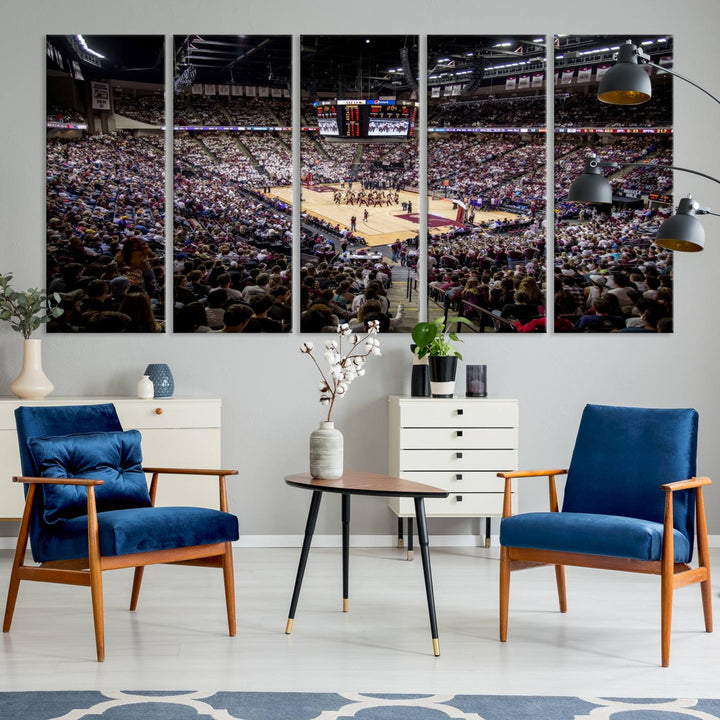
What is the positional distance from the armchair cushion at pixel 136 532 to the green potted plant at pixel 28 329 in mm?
1838

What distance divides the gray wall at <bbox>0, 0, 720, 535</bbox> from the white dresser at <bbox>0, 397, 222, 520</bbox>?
402mm

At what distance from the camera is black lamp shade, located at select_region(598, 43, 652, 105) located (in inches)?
142

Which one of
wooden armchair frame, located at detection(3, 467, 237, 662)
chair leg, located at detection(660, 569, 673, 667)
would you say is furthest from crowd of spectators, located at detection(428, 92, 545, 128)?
chair leg, located at detection(660, 569, 673, 667)

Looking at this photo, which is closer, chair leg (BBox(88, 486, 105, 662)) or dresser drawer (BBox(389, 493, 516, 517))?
chair leg (BBox(88, 486, 105, 662))

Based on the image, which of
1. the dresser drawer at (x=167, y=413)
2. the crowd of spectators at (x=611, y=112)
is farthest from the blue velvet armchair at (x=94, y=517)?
the crowd of spectators at (x=611, y=112)

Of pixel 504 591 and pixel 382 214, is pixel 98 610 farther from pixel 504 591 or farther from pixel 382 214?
pixel 382 214

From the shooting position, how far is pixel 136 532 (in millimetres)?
3270

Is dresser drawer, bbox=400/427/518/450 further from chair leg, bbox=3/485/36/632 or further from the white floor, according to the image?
chair leg, bbox=3/485/36/632

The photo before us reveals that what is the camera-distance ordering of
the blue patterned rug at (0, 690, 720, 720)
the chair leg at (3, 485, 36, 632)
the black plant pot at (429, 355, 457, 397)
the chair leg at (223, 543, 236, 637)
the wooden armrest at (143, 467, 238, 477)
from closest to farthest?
the blue patterned rug at (0, 690, 720, 720)
the chair leg at (3, 485, 36, 632)
the chair leg at (223, 543, 236, 637)
the wooden armrest at (143, 467, 238, 477)
the black plant pot at (429, 355, 457, 397)

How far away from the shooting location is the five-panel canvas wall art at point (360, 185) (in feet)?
17.6

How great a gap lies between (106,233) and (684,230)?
3.35 metres

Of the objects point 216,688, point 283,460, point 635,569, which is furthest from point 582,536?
point 283,460

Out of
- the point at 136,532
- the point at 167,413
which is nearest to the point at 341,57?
the point at 167,413

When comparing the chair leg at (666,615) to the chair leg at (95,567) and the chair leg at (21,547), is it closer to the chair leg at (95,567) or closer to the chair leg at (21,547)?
the chair leg at (95,567)
